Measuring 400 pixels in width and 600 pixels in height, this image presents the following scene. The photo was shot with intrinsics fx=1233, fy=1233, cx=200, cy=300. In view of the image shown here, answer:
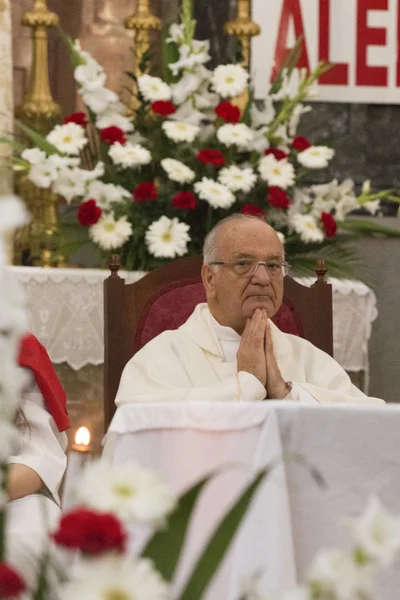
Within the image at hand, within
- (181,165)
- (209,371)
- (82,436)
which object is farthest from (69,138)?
(82,436)

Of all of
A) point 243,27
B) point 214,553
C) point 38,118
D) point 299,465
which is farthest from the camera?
point 243,27

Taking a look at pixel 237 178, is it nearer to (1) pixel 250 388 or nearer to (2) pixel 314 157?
(2) pixel 314 157

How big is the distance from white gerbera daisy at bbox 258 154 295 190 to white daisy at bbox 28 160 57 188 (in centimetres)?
89

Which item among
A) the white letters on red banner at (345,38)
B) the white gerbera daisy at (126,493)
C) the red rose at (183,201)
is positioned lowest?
the red rose at (183,201)

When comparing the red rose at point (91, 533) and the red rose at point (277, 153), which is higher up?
the red rose at point (277, 153)

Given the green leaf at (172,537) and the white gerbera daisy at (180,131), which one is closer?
the green leaf at (172,537)

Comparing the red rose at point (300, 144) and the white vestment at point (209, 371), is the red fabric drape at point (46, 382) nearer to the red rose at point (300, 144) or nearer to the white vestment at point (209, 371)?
the white vestment at point (209, 371)

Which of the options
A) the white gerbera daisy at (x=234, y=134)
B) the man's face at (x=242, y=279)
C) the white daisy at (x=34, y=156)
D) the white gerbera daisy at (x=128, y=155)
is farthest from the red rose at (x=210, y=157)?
the man's face at (x=242, y=279)

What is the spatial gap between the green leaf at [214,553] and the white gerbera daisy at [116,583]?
0.15 metres

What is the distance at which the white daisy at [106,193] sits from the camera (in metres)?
5.23

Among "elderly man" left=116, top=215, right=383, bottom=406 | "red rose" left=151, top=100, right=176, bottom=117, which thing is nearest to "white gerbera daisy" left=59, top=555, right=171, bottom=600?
"elderly man" left=116, top=215, right=383, bottom=406

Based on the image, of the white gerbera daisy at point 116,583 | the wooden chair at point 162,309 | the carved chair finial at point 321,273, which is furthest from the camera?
the carved chair finial at point 321,273

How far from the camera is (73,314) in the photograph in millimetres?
5211

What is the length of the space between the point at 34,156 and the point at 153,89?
594 millimetres
